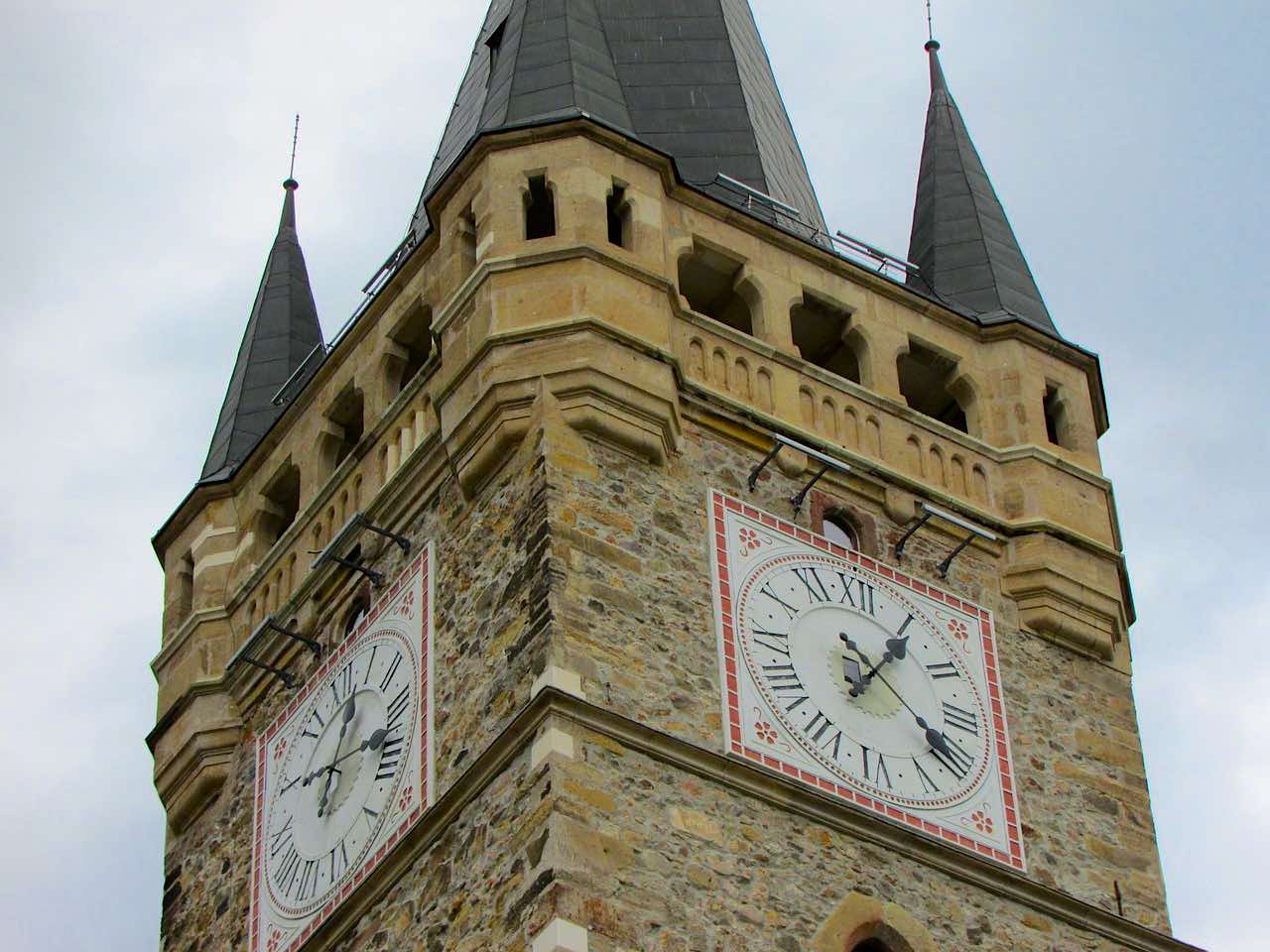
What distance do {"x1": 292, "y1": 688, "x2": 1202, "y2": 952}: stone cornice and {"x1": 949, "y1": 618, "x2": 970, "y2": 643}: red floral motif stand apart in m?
2.09

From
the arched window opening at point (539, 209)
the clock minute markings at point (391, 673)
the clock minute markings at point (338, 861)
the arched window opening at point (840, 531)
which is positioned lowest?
the clock minute markings at point (338, 861)

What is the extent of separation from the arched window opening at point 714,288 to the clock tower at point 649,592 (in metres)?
0.03

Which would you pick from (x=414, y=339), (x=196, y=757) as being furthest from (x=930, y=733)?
(x=196, y=757)

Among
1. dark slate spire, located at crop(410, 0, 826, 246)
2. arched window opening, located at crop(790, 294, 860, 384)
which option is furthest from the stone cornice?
dark slate spire, located at crop(410, 0, 826, 246)

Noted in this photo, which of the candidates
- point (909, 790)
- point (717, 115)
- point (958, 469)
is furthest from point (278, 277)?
point (909, 790)

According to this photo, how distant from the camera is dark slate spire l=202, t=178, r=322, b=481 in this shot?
27438 millimetres

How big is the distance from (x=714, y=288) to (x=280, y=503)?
12.3ft

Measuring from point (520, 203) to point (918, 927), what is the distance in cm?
613

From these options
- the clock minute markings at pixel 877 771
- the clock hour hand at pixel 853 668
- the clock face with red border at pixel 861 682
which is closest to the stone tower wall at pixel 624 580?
the clock face with red border at pixel 861 682

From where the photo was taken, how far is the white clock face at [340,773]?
22344mm

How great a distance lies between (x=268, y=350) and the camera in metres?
28.5

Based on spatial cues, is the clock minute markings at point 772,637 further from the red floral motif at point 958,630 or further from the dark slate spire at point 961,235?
the dark slate spire at point 961,235

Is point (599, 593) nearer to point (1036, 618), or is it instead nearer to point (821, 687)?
point (821, 687)

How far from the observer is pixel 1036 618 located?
2388 cm
